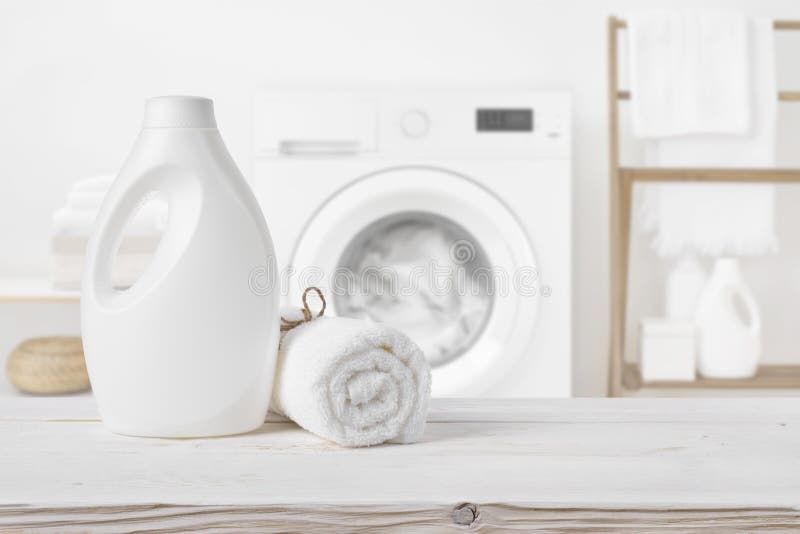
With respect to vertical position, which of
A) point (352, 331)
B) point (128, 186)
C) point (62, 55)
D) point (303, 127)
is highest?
point (62, 55)

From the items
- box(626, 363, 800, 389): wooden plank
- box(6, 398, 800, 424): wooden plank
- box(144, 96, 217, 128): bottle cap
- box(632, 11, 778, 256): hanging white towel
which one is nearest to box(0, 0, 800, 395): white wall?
box(632, 11, 778, 256): hanging white towel

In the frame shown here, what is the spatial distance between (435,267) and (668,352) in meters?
0.58

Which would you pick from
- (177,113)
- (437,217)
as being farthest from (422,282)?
(177,113)

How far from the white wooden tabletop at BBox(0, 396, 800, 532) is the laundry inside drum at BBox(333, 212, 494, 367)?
4.50 feet

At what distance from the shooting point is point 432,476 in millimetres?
592

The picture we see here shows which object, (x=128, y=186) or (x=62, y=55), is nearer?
(x=128, y=186)

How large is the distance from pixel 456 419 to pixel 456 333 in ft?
4.56

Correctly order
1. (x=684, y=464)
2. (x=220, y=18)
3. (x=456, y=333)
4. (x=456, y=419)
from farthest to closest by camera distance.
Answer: (x=220, y=18) < (x=456, y=333) < (x=456, y=419) < (x=684, y=464)

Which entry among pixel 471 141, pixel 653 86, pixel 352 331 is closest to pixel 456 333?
pixel 471 141

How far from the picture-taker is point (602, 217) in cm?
244

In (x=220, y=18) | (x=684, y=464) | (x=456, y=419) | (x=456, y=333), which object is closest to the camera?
(x=684, y=464)

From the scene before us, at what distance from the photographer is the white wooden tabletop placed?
1.77 feet

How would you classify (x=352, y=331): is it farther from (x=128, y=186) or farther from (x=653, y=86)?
(x=653, y=86)

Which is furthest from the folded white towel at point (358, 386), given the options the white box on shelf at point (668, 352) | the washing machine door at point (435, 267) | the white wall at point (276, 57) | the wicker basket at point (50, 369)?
the white wall at point (276, 57)
